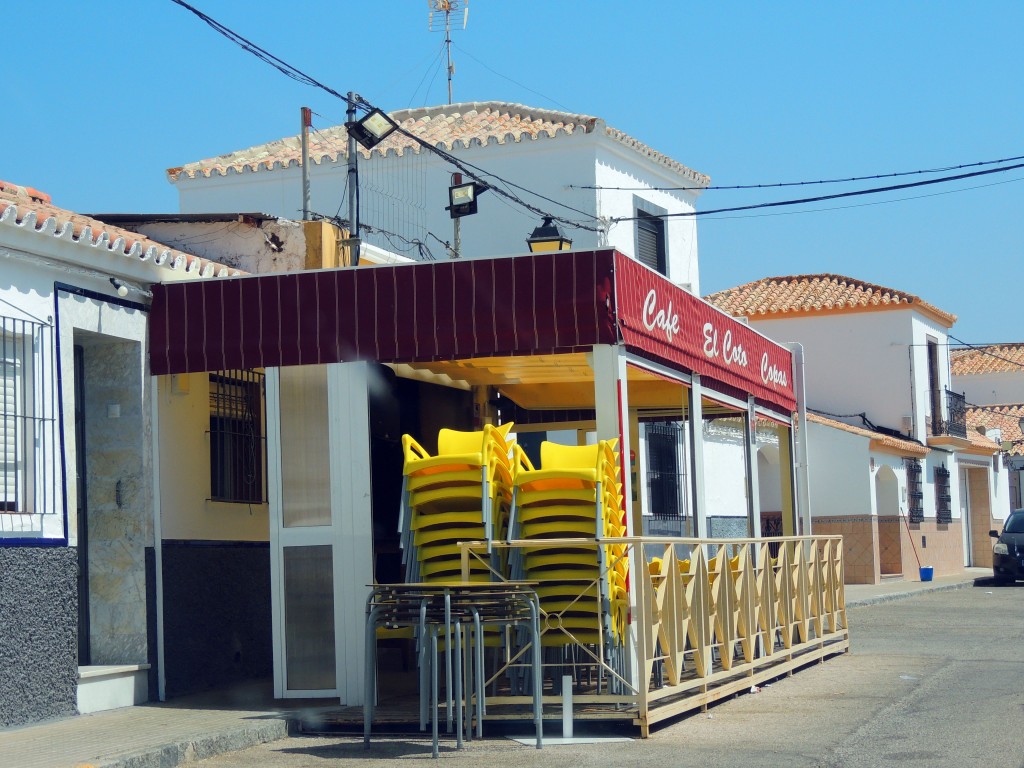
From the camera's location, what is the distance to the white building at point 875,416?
30.1 meters

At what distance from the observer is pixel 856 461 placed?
2998 centimetres

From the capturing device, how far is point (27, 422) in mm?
9578

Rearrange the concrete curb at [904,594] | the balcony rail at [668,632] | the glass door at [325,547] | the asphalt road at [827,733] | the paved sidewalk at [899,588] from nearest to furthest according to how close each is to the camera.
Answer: the asphalt road at [827,733]
the balcony rail at [668,632]
the glass door at [325,547]
the concrete curb at [904,594]
the paved sidewalk at [899,588]

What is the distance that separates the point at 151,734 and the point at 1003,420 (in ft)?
137

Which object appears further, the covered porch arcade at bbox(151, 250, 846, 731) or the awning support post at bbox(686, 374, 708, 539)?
the awning support post at bbox(686, 374, 708, 539)

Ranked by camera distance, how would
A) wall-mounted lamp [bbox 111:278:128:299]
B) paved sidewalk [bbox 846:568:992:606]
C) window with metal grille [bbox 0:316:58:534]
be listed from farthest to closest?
paved sidewalk [bbox 846:568:992:606] → wall-mounted lamp [bbox 111:278:128:299] → window with metal grille [bbox 0:316:58:534]

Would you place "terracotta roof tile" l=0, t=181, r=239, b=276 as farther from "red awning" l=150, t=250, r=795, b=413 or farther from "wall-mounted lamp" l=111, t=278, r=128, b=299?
"red awning" l=150, t=250, r=795, b=413

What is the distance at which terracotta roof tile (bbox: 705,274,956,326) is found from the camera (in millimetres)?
33875

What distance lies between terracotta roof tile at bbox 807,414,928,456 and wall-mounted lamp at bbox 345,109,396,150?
19.2 m

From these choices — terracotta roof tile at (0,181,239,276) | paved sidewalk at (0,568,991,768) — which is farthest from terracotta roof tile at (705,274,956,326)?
paved sidewalk at (0,568,991,768)

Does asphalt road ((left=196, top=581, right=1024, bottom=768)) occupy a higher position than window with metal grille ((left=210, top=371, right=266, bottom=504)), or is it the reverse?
window with metal grille ((left=210, top=371, right=266, bottom=504))

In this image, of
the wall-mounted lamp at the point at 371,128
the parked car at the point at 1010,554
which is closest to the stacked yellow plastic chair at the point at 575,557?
the wall-mounted lamp at the point at 371,128

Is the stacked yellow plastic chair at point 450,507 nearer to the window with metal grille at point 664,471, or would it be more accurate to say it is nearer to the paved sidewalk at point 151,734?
the paved sidewalk at point 151,734

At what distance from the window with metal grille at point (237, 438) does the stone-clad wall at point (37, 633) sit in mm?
2346
